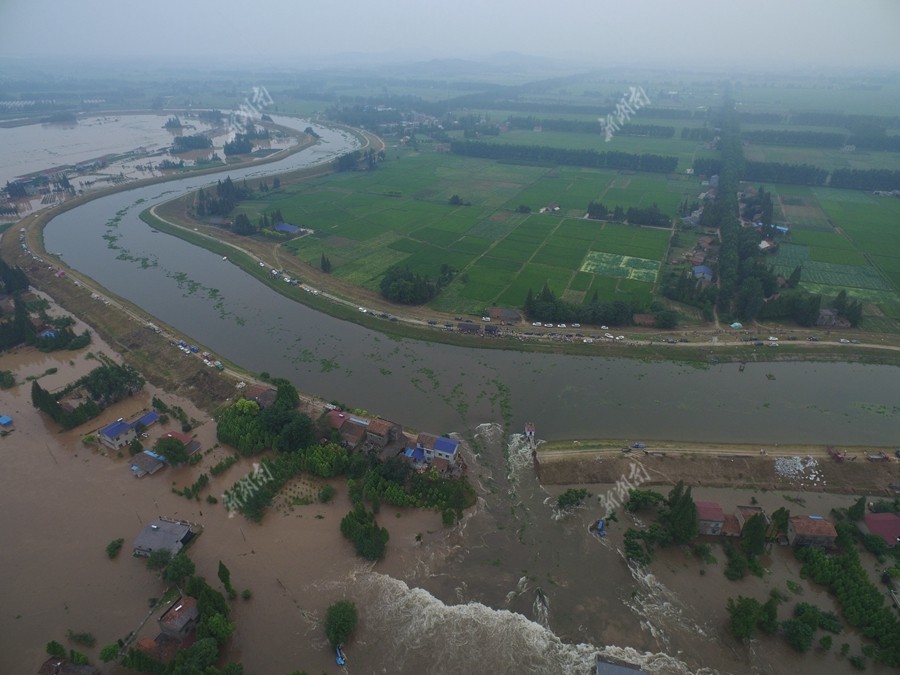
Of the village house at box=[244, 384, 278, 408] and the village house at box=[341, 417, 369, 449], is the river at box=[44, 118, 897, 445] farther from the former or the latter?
the village house at box=[341, 417, 369, 449]

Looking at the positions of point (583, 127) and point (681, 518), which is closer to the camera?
point (681, 518)

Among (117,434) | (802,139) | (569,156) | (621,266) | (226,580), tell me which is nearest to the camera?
(226,580)

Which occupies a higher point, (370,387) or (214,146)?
(214,146)

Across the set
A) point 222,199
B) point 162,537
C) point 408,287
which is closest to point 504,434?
point 162,537

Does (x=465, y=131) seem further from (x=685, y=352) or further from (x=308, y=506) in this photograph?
(x=308, y=506)

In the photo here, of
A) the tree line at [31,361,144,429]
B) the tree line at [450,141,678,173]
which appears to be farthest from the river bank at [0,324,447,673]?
the tree line at [450,141,678,173]

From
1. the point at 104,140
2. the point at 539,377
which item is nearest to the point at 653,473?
the point at 539,377

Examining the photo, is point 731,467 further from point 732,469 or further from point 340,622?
point 340,622

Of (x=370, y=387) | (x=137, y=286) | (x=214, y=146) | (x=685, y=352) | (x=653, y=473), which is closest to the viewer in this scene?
(x=653, y=473)
